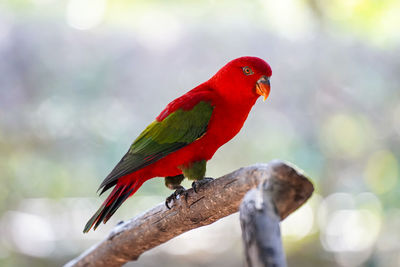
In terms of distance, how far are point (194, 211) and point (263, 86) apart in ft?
1.81

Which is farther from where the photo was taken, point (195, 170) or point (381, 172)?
point (381, 172)

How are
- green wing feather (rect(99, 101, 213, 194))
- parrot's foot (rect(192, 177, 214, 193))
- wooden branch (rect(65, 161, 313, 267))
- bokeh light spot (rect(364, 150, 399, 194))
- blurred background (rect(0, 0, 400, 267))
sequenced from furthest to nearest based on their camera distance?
blurred background (rect(0, 0, 400, 267)) < bokeh light spot (rect(364, 150, 399, 194)) < green wing feather (rect(99, 101, 213, 194)) < parrot's foot (rect(192, 177, 214, 193)) < wooden branch (rect(65, 161, 313, 267))

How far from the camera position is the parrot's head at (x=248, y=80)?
1876mm

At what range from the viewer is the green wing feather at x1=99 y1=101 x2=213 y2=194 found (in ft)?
5.90

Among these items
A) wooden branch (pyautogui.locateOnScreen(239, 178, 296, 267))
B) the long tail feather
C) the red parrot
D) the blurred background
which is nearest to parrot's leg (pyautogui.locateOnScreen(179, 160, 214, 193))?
the red parrot

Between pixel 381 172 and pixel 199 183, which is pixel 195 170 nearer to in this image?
pixel 199 183

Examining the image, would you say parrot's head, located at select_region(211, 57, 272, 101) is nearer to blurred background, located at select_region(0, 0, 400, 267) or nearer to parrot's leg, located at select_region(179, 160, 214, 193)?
parrot's leg, located at select_region(179, 160, 214, 193)

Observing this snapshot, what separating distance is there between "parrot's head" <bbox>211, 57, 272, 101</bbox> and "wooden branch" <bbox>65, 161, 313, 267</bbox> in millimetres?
430

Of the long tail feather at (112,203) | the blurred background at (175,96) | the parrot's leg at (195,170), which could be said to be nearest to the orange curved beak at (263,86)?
the parrot's leg at (195,170)

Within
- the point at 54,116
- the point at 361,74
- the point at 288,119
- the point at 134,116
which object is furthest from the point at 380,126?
the point at 54,116

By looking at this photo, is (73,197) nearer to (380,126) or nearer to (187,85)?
(187,85)

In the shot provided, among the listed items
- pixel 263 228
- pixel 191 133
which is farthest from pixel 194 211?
pixel 263 228

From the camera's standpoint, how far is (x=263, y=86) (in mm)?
1864

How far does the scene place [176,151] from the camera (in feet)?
5.94
